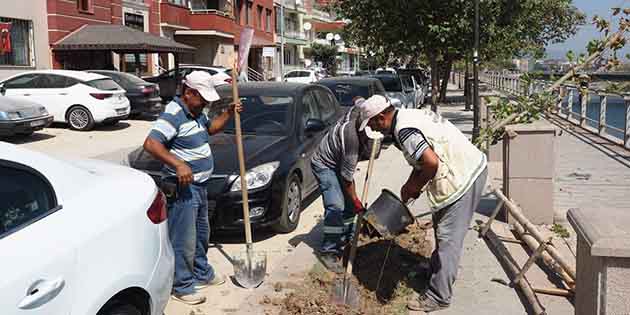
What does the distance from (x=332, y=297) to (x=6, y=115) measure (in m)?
11.2

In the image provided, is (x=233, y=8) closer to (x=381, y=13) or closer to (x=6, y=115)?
(x=381, y=13)

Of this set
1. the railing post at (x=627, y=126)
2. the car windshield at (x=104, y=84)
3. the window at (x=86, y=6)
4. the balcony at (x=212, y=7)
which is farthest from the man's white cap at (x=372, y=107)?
the balcony at (x=212, y=7)

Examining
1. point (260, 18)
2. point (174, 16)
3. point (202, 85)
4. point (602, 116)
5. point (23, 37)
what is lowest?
point (602, 116)

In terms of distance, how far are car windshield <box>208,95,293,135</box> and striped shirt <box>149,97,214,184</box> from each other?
2.45 metres

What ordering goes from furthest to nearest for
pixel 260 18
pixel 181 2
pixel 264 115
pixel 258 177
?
1. pixel 260 18
2. pixel 181 2
3. pixel 264 115
4. pixel 258 177

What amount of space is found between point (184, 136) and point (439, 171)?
1863mm

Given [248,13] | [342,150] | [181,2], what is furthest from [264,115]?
[248,13]

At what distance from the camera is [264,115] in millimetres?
7422

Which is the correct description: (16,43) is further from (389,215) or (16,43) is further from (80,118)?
(389,215)

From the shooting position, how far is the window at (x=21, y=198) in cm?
277

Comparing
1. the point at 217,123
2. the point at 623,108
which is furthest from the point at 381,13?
the point at 217,123

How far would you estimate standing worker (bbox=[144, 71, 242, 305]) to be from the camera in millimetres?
4484

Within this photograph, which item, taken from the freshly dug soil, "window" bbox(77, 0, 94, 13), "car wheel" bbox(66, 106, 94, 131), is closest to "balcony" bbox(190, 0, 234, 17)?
"window" bbox(77, 0, 94, 13)

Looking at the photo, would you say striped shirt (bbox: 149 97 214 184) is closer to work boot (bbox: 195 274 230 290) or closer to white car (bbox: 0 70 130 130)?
work boot (bbox: 195 274 230 290)
